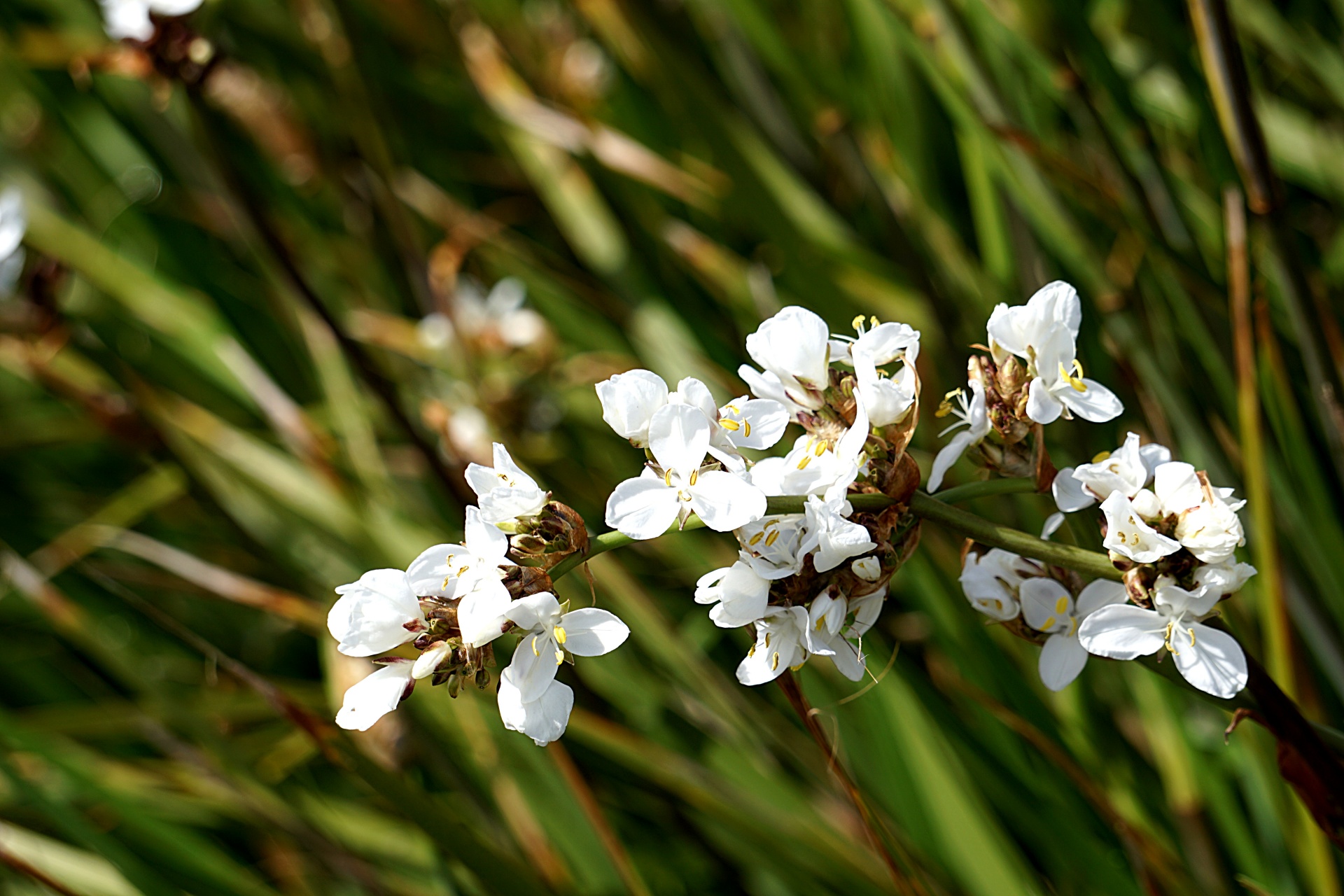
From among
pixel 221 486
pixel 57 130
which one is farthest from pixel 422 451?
pixel 57 130

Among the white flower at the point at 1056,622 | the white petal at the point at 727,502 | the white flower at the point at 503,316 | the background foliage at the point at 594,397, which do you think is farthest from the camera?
the white flower at the point at 503,316

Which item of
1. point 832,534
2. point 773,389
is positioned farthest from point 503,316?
point 832,534

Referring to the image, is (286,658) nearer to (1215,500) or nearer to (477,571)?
(477,571)

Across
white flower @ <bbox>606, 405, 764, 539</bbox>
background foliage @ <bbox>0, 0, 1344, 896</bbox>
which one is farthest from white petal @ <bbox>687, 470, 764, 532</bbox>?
background foliage @ <bbox>0, 0, 1344, 896</bbox>

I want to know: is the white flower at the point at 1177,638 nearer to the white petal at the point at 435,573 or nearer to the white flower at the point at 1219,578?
the white flower at the point at 1219,578

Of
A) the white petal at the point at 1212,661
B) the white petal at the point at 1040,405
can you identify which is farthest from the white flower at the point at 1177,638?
the white petal at the point at 1040,405
